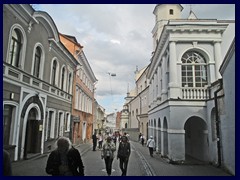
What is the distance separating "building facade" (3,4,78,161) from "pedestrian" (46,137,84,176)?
4.53ft

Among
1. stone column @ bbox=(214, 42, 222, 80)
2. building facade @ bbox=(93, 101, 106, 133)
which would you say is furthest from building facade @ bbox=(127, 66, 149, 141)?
stone column @ bbox=(214, 42, 222, 80)

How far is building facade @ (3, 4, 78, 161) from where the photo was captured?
326 centimetres

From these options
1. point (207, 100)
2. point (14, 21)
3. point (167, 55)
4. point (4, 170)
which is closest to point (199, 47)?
point (167, 55)

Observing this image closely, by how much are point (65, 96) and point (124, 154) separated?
8.83 ft

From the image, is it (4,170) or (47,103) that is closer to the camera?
(4,170)

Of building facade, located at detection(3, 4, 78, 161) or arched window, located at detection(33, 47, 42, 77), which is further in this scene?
arched window, located at detection(33, 47, 42, 77)

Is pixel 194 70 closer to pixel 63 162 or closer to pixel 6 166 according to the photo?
pixel 63 162

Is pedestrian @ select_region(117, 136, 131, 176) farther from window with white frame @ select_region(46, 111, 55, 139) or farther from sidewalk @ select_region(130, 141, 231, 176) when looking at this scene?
window with white frame @ select_region(46, 111, 55, 139)

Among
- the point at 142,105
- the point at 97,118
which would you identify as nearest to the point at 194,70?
the point at 97,118

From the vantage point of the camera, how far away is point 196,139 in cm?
635

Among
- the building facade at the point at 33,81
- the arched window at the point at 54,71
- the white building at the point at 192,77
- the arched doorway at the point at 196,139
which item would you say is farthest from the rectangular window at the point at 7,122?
the arched doorway at the point at 196,139

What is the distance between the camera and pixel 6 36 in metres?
3.10

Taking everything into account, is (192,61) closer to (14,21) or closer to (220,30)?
(220,30)

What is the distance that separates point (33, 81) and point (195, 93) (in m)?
4.29
